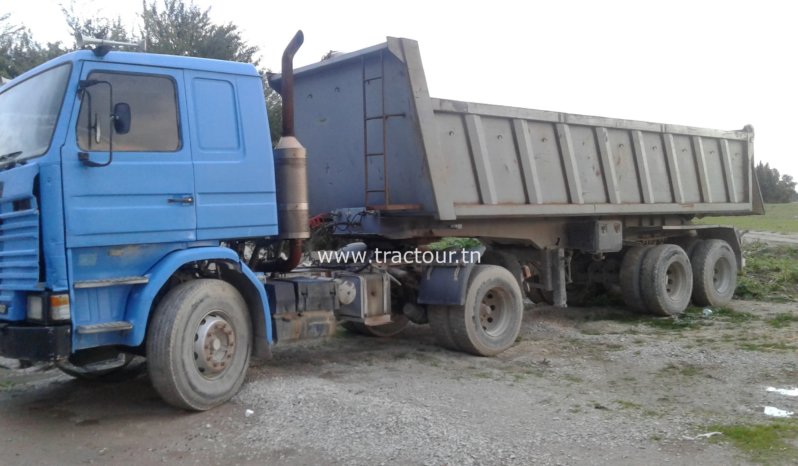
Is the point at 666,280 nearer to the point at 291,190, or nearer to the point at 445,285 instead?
the point at 445,285

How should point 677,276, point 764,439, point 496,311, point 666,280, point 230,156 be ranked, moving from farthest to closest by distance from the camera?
point 677,276, point 666,280, point 496,311, point 230,156, point 764,439

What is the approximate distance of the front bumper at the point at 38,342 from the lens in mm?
5023

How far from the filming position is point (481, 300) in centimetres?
819

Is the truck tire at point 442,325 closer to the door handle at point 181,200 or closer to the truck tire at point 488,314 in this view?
the truck tire at point 488,314

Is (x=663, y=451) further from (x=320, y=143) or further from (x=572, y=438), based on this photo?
(x=320, y=143)

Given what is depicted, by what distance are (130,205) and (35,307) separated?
98cm

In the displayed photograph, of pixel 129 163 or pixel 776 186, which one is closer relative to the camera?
pixel 129 163

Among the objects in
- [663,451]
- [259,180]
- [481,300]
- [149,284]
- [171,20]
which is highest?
[171,20]

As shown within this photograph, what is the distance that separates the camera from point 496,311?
8609 mm

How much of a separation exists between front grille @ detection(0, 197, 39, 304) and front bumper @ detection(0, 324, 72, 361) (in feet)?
0.96

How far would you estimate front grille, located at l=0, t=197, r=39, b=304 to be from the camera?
5098 millimetres

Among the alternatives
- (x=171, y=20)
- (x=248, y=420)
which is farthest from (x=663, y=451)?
(x=171, y=20)

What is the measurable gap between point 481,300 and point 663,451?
11.3ft

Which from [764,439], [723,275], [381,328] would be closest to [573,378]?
[764,439]
